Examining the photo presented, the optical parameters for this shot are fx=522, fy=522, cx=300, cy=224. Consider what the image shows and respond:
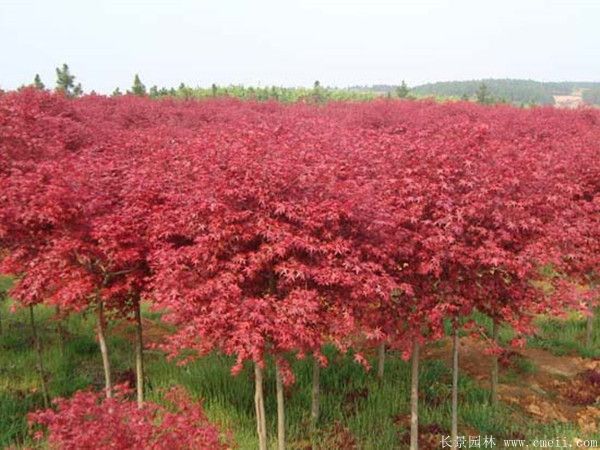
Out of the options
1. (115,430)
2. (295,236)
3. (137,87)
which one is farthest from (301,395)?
(137,87)

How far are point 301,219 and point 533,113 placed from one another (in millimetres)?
29610

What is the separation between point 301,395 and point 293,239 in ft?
15.3

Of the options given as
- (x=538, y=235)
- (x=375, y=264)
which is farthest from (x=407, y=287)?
(x=538, y=235)

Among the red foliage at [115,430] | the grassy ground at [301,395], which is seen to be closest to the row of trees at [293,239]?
the grassy ground at [301,395]

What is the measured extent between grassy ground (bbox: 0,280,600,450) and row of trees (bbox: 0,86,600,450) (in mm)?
744

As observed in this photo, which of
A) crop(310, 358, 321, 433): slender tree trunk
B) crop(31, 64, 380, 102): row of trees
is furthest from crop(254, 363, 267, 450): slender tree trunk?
crop(31, 64, 380, 102): row of trees

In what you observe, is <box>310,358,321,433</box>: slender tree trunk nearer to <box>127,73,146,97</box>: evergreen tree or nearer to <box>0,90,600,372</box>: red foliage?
<box>0,90,600,372</box>: red foliage

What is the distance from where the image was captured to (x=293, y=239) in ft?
20.9

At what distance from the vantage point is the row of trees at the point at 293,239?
6605mm

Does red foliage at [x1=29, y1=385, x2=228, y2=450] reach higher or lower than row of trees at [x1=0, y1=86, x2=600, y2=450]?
lower

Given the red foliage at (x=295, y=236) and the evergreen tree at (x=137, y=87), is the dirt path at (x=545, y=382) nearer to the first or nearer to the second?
the red foliage at (x=295, y=236)

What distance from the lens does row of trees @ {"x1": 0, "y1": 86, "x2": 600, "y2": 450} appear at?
6605mm

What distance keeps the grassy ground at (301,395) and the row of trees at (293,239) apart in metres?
0.74

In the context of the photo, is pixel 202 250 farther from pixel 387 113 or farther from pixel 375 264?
pixel 387 113
